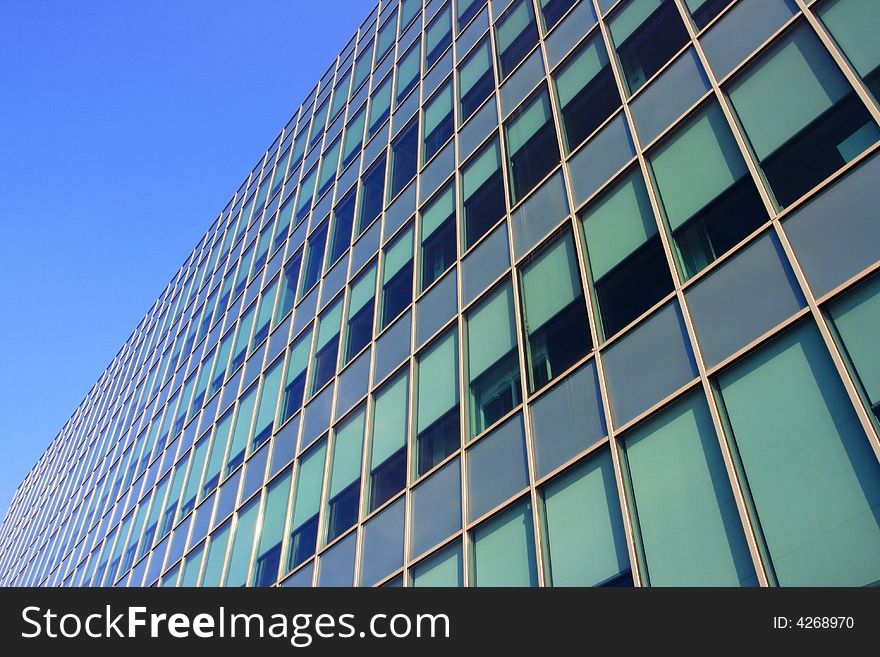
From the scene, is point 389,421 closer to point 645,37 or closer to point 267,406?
point 267,406

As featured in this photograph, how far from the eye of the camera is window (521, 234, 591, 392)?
13906mm

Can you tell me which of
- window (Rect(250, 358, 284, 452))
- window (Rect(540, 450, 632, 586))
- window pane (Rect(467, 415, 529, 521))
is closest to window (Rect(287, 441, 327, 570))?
window (Rect(250, 358, 284, 452))

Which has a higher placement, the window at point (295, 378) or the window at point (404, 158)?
the window at point (404, 158)

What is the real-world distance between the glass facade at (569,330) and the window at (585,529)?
0.04 meters

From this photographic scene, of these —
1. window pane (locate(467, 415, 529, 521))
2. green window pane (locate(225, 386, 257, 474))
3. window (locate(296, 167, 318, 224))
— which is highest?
window (locate(296, 167, 318, 224))

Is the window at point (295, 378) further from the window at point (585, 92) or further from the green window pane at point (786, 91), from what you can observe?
the green window pane at point (786, 91)

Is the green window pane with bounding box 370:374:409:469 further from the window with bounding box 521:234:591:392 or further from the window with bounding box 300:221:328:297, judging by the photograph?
the window with bounding box 300:221:328:297

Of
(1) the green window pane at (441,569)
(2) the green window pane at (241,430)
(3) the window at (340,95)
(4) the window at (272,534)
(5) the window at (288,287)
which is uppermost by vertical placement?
(3) the window at (340,95)

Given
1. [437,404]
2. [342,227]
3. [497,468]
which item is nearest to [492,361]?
[437,404]

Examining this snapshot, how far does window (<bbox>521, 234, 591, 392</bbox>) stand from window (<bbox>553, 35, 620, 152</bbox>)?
286cm

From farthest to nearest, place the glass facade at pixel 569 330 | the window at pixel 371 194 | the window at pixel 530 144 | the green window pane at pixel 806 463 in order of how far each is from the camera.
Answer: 1. the window at pixel 371 194
2. the window at pixel 530 144
3. the glass facade at pixel 569 330
4. the green window pane at pixel 806 463

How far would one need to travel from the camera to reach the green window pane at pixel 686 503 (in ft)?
31.1

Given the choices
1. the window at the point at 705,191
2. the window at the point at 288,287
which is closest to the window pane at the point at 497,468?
the window at the point at 705,191

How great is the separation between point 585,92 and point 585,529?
10140 millimetres
